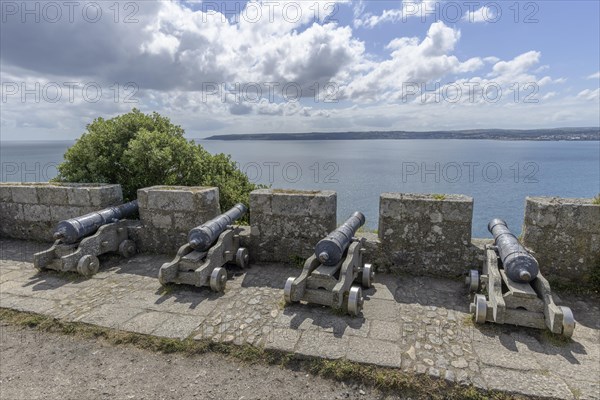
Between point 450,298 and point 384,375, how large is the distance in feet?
6.52

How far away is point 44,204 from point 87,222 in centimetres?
215

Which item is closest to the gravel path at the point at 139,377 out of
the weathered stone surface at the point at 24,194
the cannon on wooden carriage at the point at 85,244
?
the cannon on wooden carriage at the point at 85,244

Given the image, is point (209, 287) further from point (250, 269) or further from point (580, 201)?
point (580, 201)

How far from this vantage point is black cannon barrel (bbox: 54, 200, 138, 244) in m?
5.88

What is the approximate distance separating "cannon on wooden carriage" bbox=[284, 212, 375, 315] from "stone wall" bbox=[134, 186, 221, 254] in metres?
2.60

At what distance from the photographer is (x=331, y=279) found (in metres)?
4.51

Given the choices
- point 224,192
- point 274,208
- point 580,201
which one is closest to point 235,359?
point 274,208

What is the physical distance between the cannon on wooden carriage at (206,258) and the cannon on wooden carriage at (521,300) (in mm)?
3417

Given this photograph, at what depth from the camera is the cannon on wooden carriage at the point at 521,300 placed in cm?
384

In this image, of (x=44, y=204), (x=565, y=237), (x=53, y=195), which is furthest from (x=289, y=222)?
(x=44, y=204)
